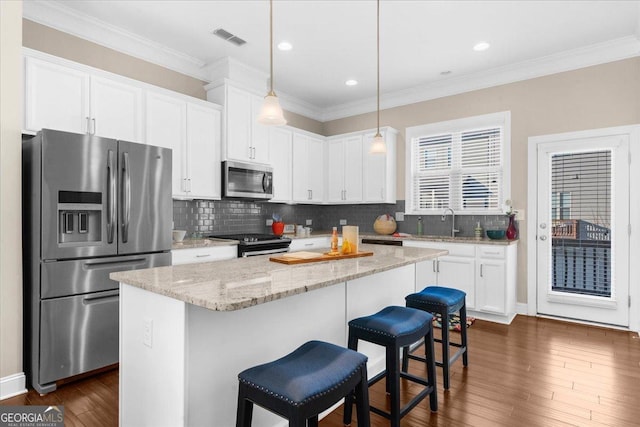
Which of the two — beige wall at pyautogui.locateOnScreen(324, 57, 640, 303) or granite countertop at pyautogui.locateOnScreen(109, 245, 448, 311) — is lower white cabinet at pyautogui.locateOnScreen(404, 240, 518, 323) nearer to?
beige wall at pyautogui.locateOnScreen(324, 57, 640, 303)

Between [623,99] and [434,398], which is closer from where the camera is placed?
[434,398]

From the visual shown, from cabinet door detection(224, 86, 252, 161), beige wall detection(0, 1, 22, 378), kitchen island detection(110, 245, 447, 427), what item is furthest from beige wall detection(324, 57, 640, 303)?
beige wall detection(0, 1, 22, 378)

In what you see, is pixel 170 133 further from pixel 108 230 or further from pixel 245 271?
pixel 245 271

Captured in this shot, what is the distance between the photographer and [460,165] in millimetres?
4918

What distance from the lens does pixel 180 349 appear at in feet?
4.90

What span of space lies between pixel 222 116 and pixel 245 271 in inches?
112

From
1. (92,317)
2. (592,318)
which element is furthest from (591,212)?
(92,317)

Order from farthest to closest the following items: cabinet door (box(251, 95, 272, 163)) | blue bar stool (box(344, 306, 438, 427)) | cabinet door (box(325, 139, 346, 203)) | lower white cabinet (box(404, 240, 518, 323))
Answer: cabinet door (box(325, 139, 346, 203))
cabinet door (box(251, 95, 272, 163))
lower white cabinet (box(404, 240, 518, 323))
blue bar stool (box(344, 306, 438, 427))

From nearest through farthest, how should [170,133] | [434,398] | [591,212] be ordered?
1. [434,398]
2. [170,133]
3. [591,212]

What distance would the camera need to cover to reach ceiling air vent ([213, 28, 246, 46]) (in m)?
3.64

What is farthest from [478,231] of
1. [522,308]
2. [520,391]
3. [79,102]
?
[79,102]

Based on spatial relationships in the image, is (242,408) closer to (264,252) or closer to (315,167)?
(264,252)

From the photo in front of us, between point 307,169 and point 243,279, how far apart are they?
13.1 ft

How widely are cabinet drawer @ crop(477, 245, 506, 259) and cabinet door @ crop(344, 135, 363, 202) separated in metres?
1.91
